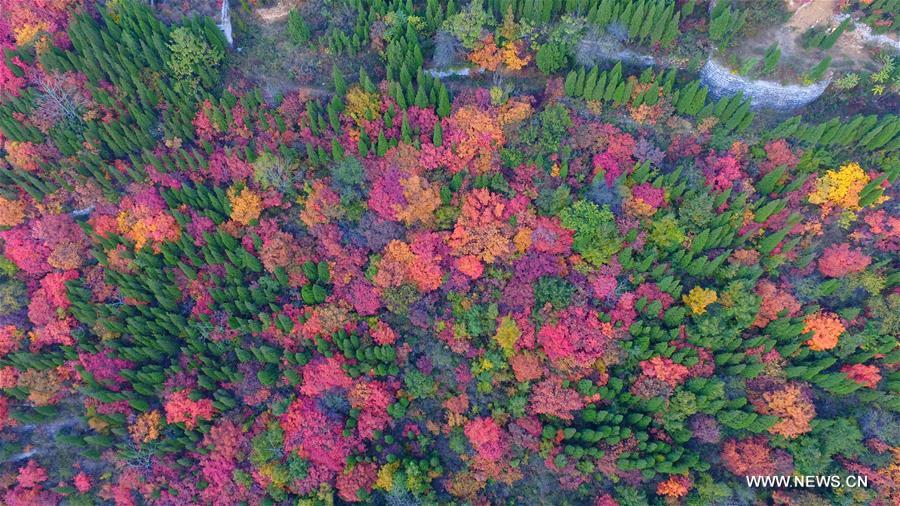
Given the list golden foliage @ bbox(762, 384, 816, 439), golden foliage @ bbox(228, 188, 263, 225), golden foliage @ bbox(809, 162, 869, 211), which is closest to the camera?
golden foliage @ bbox(762, 384, 816, 439)

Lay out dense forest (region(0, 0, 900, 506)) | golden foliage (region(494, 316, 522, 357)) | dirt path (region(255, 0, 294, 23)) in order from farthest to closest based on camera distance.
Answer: dirt path (region(255, 0, 294, 23)) → golden foliage (region(494, 316, 522, 357)) → dense forest (region(0, 0, 900, 506))

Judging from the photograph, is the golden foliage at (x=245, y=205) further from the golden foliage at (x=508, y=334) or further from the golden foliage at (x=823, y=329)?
the golden foliage at (x=823, y=329)

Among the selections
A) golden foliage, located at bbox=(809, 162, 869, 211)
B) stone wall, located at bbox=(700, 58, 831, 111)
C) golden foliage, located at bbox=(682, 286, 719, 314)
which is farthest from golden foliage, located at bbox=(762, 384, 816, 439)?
stone wall, located at bbox=(700, 58, 831, 111)

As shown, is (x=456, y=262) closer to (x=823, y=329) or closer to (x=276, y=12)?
(x=276, y=12)

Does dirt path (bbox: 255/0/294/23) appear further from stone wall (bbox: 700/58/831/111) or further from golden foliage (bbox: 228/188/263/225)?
stone wall (bbox: 700/58/831/111)

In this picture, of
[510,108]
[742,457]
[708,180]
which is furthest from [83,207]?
[742,457]

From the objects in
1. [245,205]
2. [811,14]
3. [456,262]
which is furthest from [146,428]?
[811,14]

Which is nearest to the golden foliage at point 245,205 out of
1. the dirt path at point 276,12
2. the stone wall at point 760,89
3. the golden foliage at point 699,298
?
the dirt path at point 276,12
